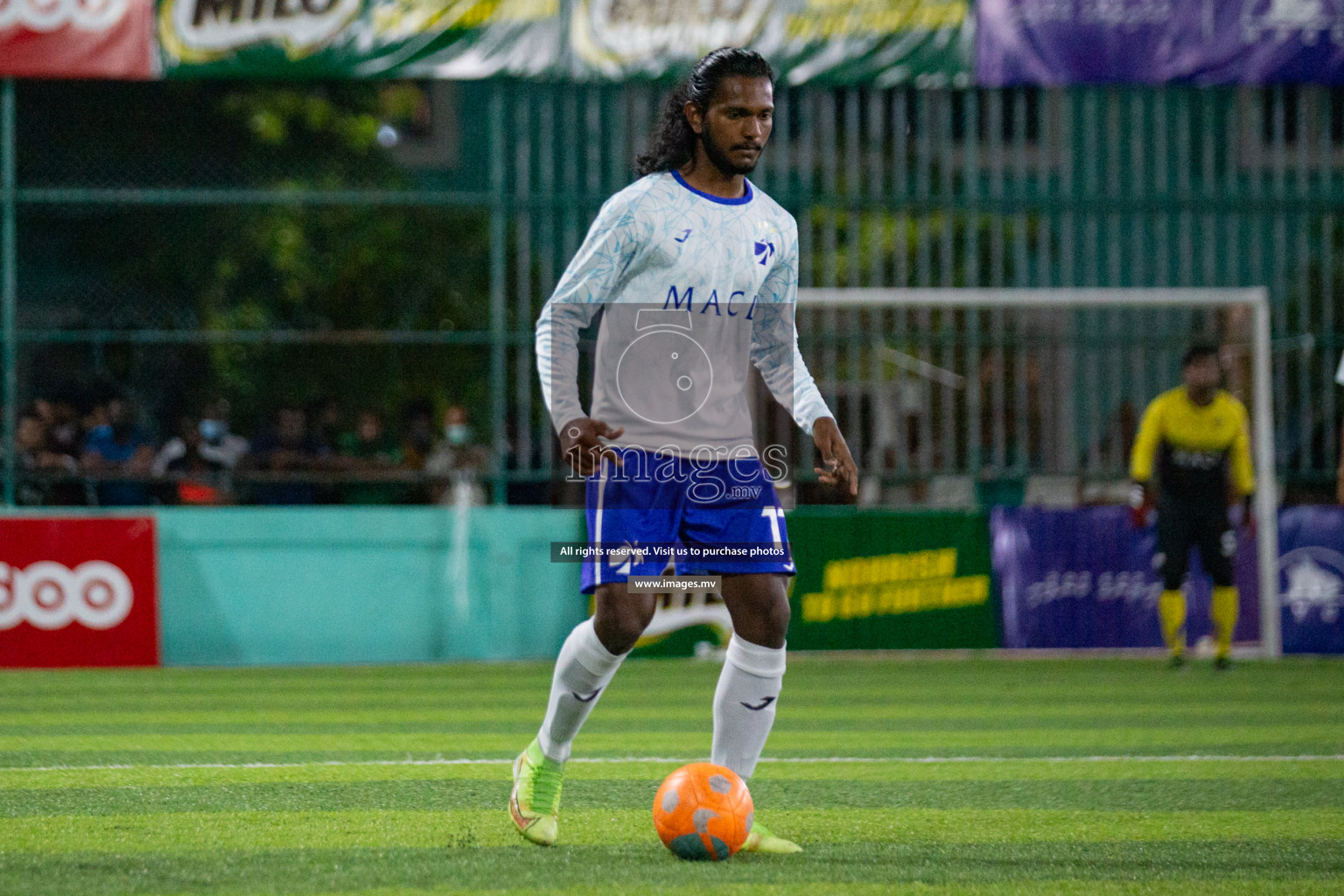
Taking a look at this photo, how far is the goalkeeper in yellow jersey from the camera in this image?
37.5 ft

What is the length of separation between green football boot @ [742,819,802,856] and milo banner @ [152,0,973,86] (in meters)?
8.84

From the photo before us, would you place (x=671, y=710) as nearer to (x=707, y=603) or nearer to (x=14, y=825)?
(x=707, y=603)

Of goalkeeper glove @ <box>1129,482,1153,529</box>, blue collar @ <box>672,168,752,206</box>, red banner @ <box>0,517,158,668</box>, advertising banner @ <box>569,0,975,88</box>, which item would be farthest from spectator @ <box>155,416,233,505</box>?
blue collar @ <box>672,168,752,206</box>

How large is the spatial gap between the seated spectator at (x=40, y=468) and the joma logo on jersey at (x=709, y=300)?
8491 mm

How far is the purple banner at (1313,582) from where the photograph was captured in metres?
12.5

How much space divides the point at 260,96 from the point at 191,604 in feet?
40.3

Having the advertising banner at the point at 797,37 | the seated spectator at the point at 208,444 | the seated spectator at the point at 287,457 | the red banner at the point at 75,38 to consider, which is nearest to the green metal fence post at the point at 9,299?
the red banner at the point at 75,38

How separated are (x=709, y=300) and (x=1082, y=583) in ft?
27.7

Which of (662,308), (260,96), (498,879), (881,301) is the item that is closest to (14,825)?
(498,879)

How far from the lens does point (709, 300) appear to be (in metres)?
4.72

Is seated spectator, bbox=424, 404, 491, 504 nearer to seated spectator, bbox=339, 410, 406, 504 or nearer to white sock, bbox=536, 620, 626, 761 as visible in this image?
seated spectator, bbox=339, 410, 406, 504

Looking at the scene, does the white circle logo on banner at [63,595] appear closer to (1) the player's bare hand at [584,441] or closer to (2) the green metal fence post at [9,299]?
(2) the green metal fence post at [9,299]

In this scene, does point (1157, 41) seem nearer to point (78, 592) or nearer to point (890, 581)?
point (890, 581)

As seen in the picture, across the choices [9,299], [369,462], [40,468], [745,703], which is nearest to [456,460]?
[369,462]
